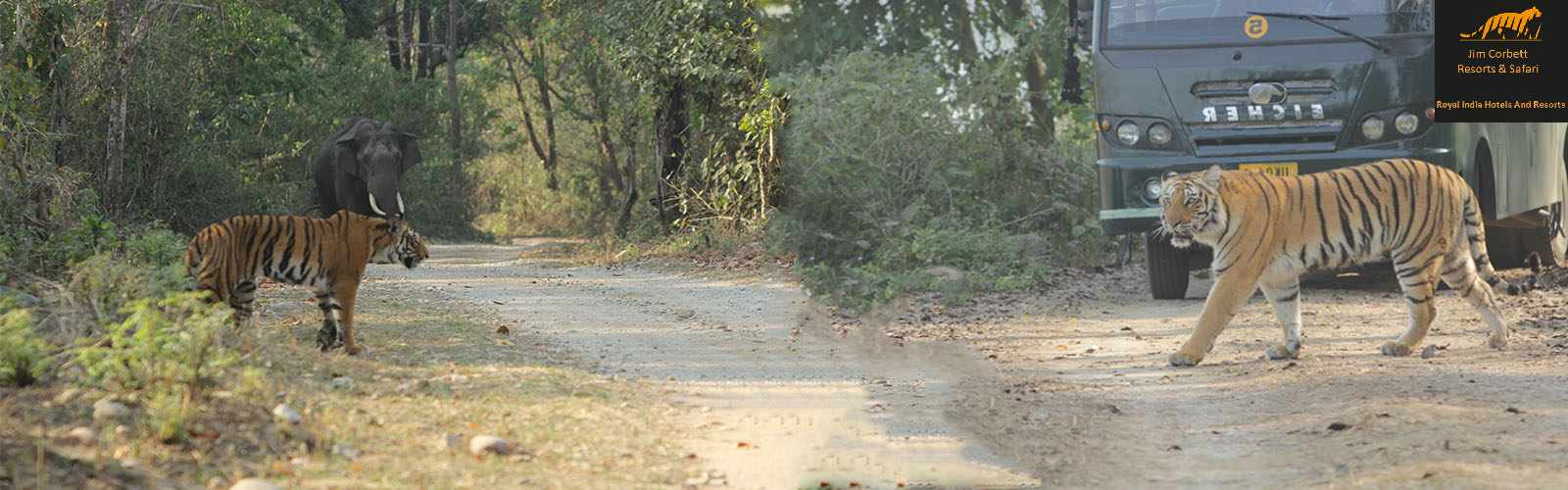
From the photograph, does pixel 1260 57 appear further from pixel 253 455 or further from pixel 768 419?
pixel 253 455

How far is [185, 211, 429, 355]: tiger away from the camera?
704 centimetres

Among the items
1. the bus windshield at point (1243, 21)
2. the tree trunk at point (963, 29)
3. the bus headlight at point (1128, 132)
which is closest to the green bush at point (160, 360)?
the bus headlight at point (1128, 132)

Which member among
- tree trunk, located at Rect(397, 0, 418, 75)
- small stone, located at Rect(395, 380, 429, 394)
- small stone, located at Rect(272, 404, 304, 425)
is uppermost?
tree trunk, located at Rect(397, 0, 418, 75)

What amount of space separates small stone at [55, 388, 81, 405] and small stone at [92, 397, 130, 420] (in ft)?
0.69

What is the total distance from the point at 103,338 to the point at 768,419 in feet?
8.70

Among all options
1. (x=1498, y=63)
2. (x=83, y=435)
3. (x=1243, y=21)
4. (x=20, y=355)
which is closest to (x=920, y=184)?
(x=1243, y=21)

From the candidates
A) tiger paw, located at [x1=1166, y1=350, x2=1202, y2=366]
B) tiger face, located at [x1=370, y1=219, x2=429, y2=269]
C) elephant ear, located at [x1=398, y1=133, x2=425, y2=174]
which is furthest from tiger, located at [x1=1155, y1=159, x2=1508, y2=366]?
elephant ear, located at [x1=398, y1=133, x2=425, y2=174]

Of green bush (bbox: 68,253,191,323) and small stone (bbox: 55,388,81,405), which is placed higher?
green bush (bbox: 68,253,191,323)

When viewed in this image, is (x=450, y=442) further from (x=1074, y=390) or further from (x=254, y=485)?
(x=1074, y=390)

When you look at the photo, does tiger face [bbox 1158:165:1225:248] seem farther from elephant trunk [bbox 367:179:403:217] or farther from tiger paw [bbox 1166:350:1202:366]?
elephant trunk [bbox 367:179:403:217]

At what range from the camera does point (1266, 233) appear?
331 inches

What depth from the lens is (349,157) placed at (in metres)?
16.2

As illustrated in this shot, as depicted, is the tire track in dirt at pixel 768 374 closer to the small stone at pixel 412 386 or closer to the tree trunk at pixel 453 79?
the small stone at pixel 412 386

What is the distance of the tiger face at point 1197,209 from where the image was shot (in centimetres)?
836
